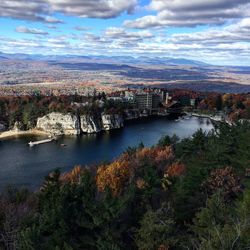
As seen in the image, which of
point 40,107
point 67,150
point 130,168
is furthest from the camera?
point 40,107

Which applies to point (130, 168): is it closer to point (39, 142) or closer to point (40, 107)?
point (39, 142)

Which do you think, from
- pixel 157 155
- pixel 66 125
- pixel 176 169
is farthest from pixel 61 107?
pixel 176 169

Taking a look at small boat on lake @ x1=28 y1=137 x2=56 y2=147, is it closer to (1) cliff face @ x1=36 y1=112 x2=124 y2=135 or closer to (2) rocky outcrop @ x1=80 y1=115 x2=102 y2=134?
(1) cliff face @ x1=36 y1=112 x2=124 y2=135

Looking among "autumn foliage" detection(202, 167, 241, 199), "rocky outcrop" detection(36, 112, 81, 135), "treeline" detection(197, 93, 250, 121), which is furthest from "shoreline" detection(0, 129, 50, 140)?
"autumn foliage" detection(202, 167, 241, 199)

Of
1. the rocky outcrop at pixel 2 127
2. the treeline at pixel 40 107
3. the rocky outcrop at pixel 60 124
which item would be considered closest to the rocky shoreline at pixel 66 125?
the rocky outcrop at pixel 60 124

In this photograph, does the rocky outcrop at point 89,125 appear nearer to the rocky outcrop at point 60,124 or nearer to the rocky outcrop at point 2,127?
the rocky outcrop at point 60,124
